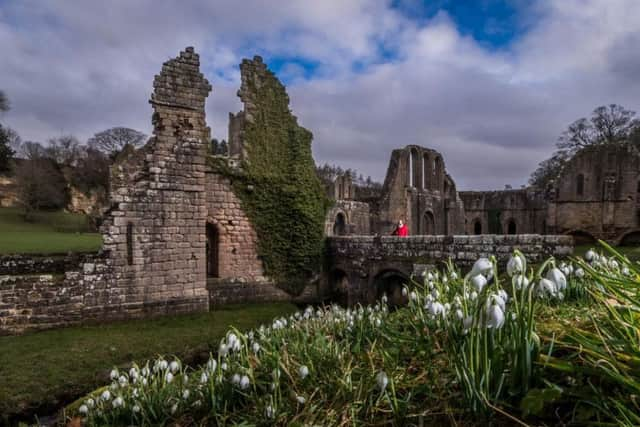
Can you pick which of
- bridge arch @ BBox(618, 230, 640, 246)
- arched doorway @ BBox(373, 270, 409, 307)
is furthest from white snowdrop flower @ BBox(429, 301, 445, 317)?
bridge arch @ BBox(618, 230, 640, 246)

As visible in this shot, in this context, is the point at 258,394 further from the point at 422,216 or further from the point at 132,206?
the point at 422,216

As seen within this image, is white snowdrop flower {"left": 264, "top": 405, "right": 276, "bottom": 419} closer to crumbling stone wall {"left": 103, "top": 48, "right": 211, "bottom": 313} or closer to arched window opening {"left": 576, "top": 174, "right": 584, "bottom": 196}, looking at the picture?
crumbling stone wall {"left": 103, "top": 48, "right": 211, "bottom": 313}

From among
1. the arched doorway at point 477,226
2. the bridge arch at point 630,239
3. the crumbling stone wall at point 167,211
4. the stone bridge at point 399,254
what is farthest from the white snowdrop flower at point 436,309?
the arched doorway at point 477,226

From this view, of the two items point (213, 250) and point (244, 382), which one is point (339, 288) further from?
point (244, 382)

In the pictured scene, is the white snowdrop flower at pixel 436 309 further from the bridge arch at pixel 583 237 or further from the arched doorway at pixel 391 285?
the bridge arch at pixel 583 237

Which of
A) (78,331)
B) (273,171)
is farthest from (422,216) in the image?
(78,331)

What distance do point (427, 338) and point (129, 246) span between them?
10502 mm

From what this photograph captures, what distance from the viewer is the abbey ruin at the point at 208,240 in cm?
1038

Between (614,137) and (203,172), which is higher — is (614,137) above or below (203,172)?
above

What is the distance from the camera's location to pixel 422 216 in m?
26.7

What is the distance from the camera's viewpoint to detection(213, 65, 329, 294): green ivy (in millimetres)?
14281

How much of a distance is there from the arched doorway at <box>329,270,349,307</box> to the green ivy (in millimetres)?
1365

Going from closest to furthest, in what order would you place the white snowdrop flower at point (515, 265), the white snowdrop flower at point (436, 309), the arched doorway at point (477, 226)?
the white snowdrop flower at point (515, 265)
the white snowdrop flower at point (436, 309)
the arched doorway at point (477, 226)

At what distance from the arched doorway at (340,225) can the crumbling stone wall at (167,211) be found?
12.4 meters
